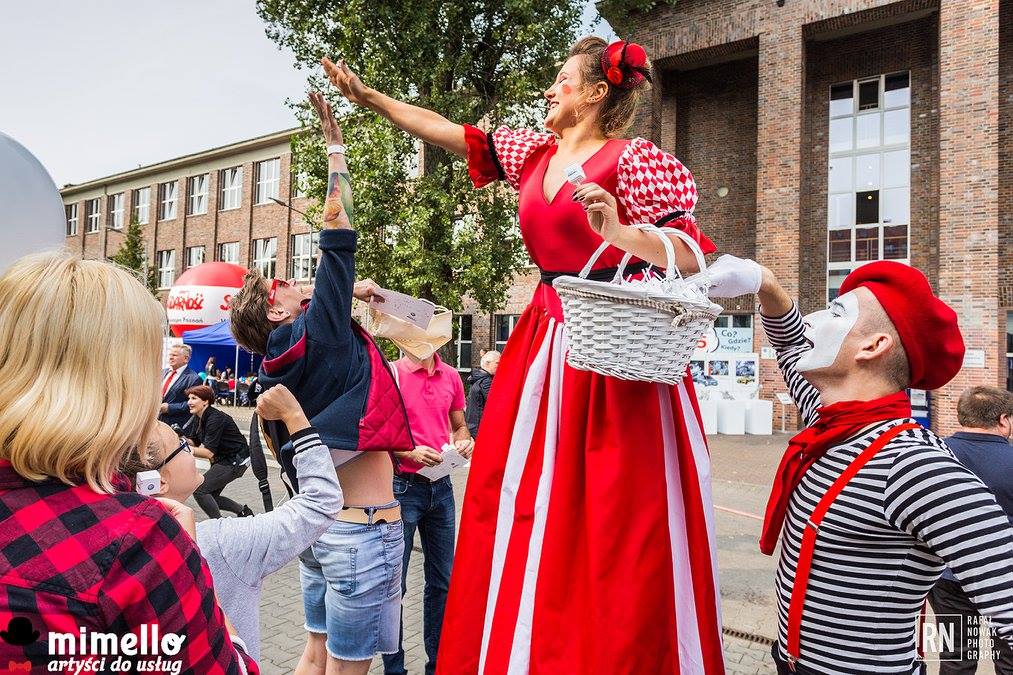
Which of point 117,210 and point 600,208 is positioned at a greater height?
point 117,210

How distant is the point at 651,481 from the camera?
166 centimetres

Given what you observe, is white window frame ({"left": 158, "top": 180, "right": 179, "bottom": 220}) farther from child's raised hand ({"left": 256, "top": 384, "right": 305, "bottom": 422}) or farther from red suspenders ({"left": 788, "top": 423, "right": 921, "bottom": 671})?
red suspenders ({"left": 788, "top": 423, "right": 921, "bottom": 671})

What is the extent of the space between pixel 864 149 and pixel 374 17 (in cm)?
1318

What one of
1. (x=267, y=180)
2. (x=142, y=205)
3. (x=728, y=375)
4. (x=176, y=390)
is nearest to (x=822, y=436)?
(x=176, y=390)

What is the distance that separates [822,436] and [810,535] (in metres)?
0.24

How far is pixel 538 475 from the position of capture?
174cm

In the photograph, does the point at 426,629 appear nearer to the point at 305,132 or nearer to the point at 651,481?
the point at 651,481

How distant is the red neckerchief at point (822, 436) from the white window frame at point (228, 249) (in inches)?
1231

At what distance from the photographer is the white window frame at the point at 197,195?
31.3m

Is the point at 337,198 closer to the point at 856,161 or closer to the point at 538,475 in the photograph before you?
the point at 538,475

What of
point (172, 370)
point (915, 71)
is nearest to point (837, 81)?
point (915, 71)

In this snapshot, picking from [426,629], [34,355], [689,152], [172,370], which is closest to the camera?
[34,355]

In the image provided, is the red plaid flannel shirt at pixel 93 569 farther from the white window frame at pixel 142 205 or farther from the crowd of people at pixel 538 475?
the white window frame at pixel 142 205

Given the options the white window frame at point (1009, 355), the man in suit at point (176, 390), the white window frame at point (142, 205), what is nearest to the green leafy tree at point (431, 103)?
the man in suit at point (176, 390)
